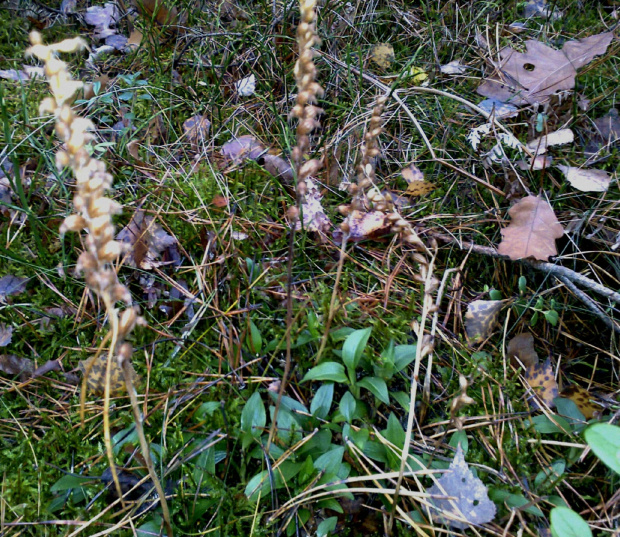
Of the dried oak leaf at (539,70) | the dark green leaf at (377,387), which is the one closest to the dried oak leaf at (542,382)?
the dark green leaf at (377,387)

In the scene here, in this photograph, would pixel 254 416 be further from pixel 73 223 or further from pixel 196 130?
pixel 196 130

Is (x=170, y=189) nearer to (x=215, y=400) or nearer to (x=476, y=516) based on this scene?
(x=215, y=400)

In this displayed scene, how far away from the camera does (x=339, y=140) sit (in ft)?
8.73

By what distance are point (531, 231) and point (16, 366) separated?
230 centimetres

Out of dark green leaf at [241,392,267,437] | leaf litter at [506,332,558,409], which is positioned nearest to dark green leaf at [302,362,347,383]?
dark green leaf at [241,392,267,437]

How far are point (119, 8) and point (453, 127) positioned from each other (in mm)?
2681

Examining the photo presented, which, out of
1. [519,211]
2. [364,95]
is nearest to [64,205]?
[364,95]

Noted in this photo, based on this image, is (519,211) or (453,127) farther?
(453,127)

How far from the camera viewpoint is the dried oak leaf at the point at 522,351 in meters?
1.99

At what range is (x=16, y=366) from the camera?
1934mm

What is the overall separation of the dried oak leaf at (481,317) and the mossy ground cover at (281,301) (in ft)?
0.15

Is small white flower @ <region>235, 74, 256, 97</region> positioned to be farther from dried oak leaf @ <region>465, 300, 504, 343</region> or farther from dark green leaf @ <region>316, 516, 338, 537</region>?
dark green leaf @ <region>316, 516, 338, 537</region>

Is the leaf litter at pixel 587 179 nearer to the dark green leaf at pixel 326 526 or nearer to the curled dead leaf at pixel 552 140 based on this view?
the curled dead leaf at pixel 552 140

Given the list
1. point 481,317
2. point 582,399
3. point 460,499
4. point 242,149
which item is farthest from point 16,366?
point 582,399
